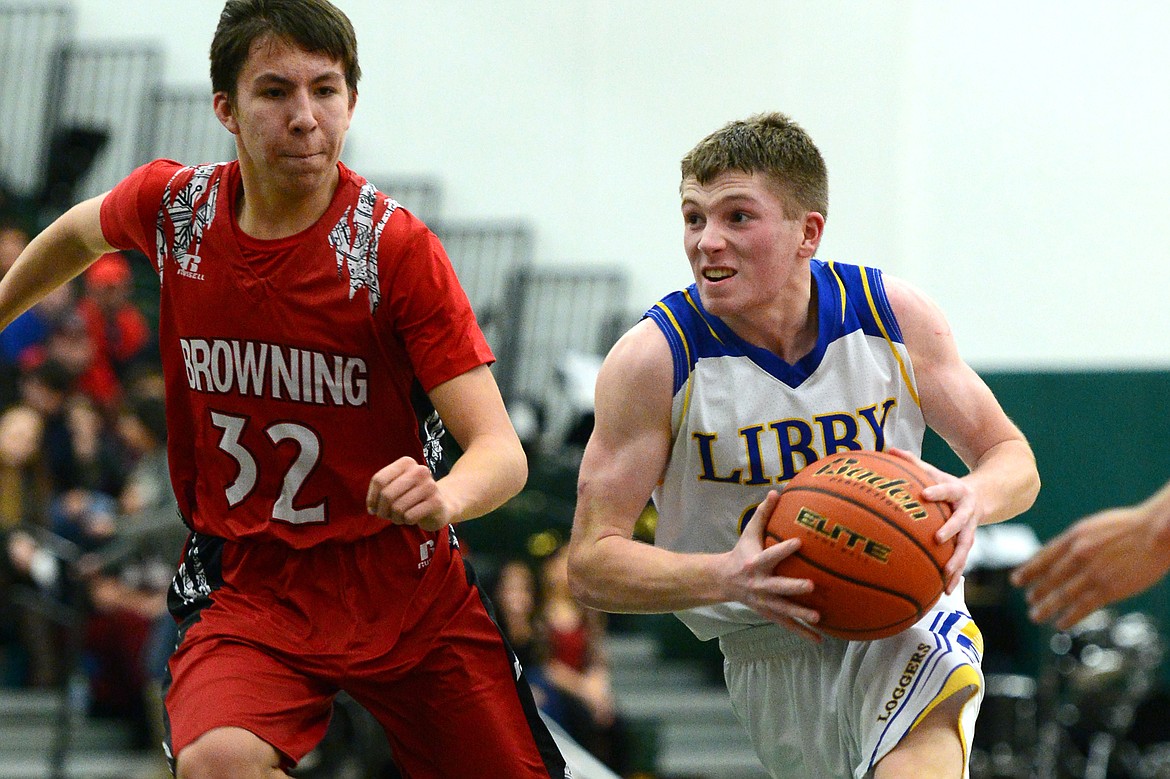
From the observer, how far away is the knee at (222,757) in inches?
129

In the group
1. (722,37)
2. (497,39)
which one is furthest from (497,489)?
(497,39)

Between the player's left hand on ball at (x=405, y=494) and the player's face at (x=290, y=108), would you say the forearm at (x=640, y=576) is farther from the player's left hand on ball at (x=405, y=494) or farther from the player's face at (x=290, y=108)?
the player's face at (x=290, y=108)

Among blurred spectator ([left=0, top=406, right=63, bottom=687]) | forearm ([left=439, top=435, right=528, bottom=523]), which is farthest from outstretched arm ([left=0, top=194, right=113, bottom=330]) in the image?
blurred spectator ([left=0, top=406, right=63, bottom=687])

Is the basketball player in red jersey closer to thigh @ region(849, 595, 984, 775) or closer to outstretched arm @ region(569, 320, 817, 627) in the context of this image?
outstretched arm @ region(569, 320, 817, 627)

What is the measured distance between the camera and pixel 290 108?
3477mm

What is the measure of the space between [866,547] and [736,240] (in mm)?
827

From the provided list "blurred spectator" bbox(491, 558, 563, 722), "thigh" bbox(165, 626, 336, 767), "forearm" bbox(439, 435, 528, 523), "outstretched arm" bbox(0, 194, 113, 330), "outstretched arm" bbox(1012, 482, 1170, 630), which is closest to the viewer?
"outstretched arm" bbox(1012, 482, 1170, 630)

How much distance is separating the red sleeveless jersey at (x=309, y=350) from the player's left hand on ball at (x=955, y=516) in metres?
1.07

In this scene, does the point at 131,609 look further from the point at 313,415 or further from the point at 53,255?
the point at 313,415

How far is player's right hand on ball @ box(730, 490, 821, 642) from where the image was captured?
10.5 ft

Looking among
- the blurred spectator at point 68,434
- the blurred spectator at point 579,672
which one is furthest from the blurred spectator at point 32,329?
the blurred spectator at point 579,672

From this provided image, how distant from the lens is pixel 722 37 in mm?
12242

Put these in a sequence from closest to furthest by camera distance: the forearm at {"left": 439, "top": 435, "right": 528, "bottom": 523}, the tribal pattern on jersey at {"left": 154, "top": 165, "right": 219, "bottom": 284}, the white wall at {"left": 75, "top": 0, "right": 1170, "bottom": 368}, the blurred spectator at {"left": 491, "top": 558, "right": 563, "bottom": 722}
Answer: the forearm at {"left": 439, "top": 435, "right": 528, "bottom": 523} → the tribal pattern on jersey at {"left": 154, "top": 165, "right": 219, "bottom": 284} → the blurred spectator at {"left": 491, "top": 558, "right": 563, "bottom": 722} → the white wall at {"left": 75, "top": 0, "right": 1170, "bottom": 368}

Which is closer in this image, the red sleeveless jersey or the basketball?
the basketball
